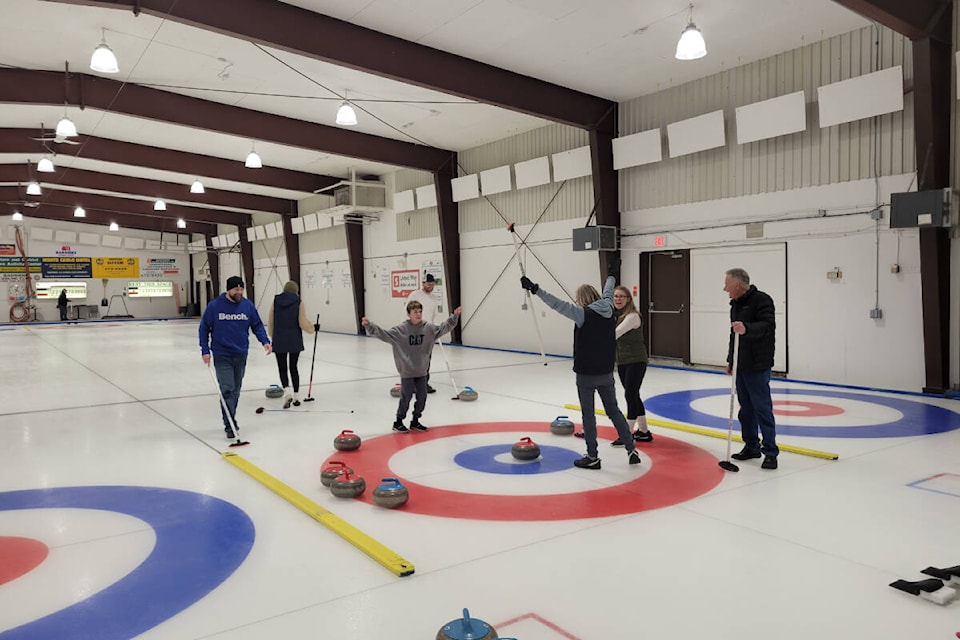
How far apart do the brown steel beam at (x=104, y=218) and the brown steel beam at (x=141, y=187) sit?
293 inches

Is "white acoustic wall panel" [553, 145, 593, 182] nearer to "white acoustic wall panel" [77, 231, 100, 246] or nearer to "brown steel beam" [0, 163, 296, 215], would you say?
"brown steel beam" [0, 163, 296, 215]

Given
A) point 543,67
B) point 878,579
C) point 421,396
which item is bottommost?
point 878,579

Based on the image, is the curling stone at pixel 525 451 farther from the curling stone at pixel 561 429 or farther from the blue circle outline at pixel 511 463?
the curling stone at pixel 561 429

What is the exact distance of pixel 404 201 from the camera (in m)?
20.1

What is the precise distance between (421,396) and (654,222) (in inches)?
311

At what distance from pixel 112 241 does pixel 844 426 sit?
125 ft

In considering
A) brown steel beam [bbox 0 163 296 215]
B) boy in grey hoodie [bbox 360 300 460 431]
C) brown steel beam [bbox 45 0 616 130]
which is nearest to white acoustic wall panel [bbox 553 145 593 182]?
brown steel beam [bbox 45 0 616 130]

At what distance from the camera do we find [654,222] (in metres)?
13.5

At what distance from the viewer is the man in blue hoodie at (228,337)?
7.53 m

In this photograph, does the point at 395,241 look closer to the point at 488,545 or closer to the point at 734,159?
the point at 734,159

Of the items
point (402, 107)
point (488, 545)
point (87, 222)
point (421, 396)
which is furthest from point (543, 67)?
point (87, 222)

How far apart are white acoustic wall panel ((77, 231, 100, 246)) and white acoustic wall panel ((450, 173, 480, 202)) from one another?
26.8 m

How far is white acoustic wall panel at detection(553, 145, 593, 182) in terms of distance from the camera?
46.7 feet

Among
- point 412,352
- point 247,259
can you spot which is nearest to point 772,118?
point 412,352
